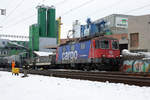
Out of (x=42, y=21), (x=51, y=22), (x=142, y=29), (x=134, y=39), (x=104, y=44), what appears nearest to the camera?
(x=104, y=44)

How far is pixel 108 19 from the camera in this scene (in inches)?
2509

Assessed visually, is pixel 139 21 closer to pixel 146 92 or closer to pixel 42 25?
pixel 146 92

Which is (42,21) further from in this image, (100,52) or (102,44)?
(100,52)

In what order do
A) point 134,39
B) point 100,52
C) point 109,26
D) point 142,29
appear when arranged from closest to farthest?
point 100,52, point 142,29, point 134,39, point 109,26

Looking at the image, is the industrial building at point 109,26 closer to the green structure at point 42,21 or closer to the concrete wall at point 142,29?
the green structure at point 42,21

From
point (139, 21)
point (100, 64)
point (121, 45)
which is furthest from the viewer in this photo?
point (121, 45)

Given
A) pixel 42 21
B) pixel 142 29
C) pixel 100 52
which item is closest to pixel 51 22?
pixel 42 21

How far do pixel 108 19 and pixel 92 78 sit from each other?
53827mm

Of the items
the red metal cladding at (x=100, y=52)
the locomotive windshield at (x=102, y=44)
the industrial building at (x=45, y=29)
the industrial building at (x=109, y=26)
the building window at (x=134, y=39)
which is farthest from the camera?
the industrial building at (x=45, y=29)

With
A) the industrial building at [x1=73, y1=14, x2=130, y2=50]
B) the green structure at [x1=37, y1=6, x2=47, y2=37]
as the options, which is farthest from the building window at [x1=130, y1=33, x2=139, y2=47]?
the green structure at [x1=37, y1=6, x2=47, y2=37]

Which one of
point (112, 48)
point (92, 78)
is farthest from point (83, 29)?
point (92, 78)

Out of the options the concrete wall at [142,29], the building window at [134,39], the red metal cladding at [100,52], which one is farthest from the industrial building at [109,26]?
the red metal cladding at [100,52]

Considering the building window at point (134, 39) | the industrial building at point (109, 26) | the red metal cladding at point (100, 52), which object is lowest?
the red metal cladding at point (100, 52)

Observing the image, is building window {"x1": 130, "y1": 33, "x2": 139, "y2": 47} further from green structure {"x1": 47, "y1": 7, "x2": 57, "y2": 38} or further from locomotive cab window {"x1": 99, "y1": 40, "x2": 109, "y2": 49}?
green structure {"x1": 47, "y1": 7, "x2": 57, "y2": 38}
